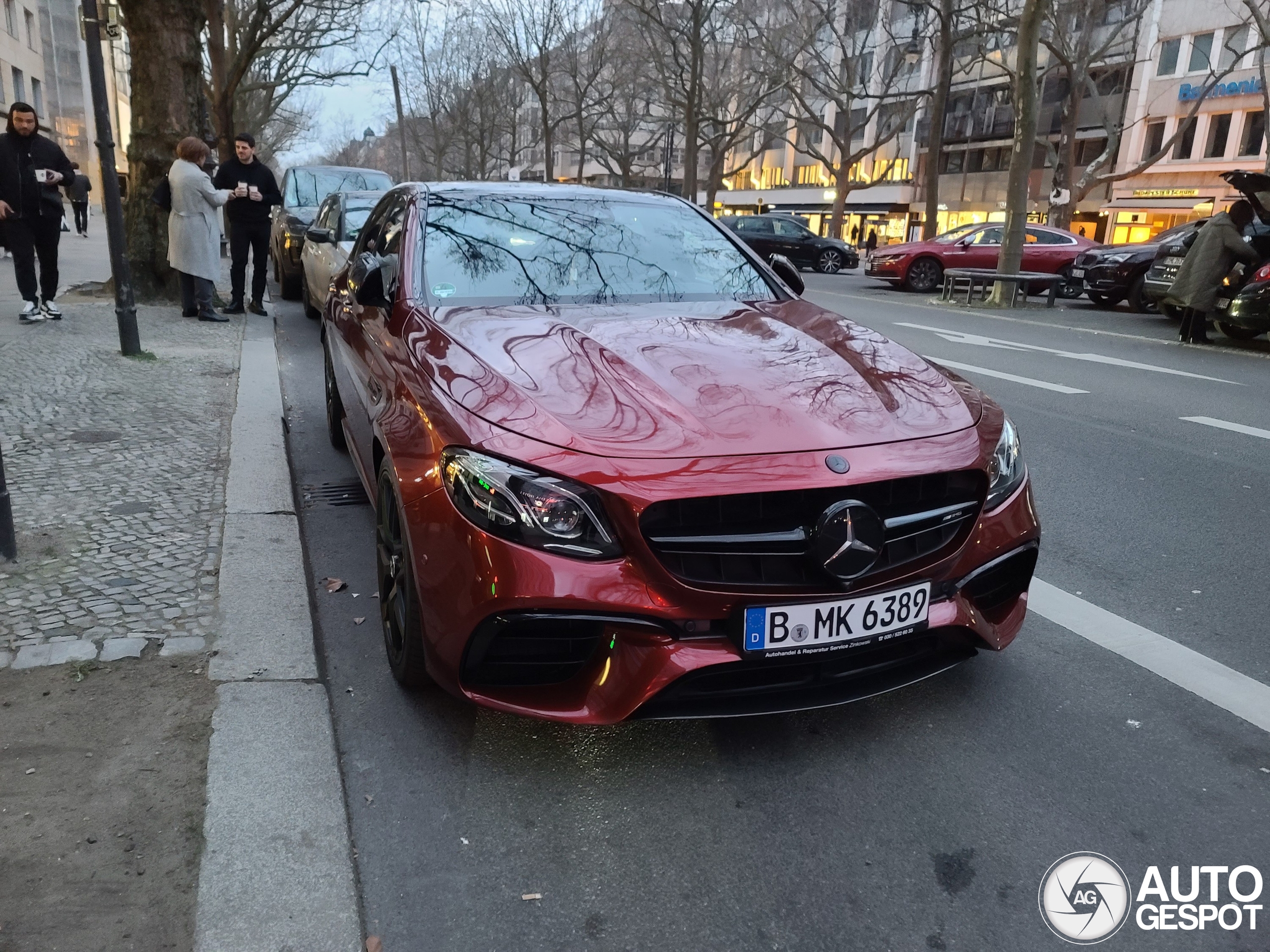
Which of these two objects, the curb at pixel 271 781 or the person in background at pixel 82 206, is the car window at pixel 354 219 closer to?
the curb at pixel 271 781

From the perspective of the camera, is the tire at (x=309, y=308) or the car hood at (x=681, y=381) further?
the tire at (x=309, y=308)

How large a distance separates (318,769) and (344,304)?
2690 millimetres

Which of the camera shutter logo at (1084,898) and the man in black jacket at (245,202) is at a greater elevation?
the man in black jacket at (245,202)

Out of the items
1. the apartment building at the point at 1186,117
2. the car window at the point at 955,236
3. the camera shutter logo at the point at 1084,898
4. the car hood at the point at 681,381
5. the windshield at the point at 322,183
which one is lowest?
the camera shutter logo at the point at 1084,898

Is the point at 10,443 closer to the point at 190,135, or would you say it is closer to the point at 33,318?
the point at 33,318

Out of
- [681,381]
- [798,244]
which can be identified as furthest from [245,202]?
[798,244]

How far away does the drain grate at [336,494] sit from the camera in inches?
194

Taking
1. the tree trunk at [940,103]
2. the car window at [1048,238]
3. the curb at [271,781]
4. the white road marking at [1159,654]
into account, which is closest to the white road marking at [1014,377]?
the white road marking at [1159,654]

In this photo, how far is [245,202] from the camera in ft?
35.2

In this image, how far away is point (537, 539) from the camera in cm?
240

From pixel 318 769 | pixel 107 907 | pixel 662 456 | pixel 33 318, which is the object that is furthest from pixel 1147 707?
pixel 33 318

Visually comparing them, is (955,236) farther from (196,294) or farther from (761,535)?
(761,535)

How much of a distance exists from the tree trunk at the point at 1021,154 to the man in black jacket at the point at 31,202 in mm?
13309

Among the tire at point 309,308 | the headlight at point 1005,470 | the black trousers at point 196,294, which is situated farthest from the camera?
the tire at point 309,308
